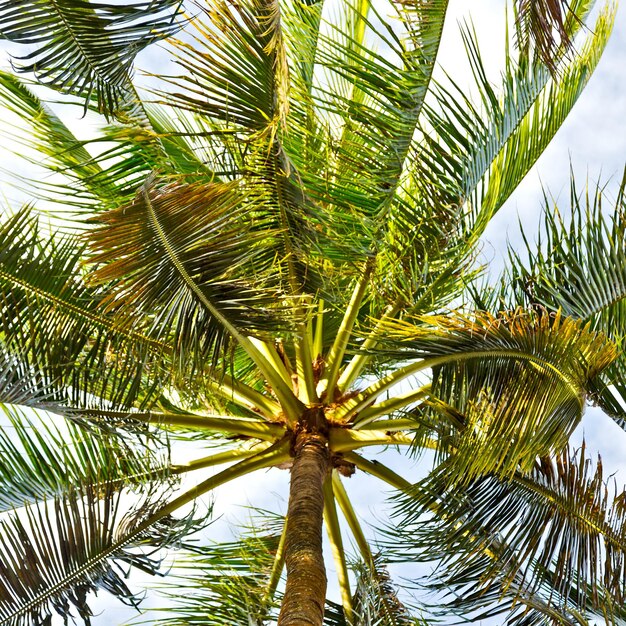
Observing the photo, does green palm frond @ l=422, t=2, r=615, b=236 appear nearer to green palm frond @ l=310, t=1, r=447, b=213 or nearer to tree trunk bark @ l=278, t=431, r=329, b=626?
green palm frond @ l=310, t=1, r=447, b=213

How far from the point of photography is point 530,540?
4.71 m

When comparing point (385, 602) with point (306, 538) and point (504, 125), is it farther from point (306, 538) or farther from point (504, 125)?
point (504, 125)

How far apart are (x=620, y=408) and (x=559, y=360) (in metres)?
0.96

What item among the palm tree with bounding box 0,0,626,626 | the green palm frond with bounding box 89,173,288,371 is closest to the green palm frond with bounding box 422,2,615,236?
the palm tree with bounding box 0,0,626,626

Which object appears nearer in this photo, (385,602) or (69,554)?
(69,554)

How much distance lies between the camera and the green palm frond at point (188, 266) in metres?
3.64

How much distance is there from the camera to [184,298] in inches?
152

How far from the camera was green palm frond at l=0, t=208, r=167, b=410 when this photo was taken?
4.18 m

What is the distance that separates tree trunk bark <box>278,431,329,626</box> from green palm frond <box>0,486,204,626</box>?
829 mm

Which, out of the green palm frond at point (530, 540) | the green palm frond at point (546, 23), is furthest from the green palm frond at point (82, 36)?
the green palm frond at point (530, 540)

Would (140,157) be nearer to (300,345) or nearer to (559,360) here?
(300,345)

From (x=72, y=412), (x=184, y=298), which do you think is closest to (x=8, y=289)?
(x=72, y=412)

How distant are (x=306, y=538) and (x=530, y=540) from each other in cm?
142

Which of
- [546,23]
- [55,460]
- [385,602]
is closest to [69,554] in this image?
[55,460]
